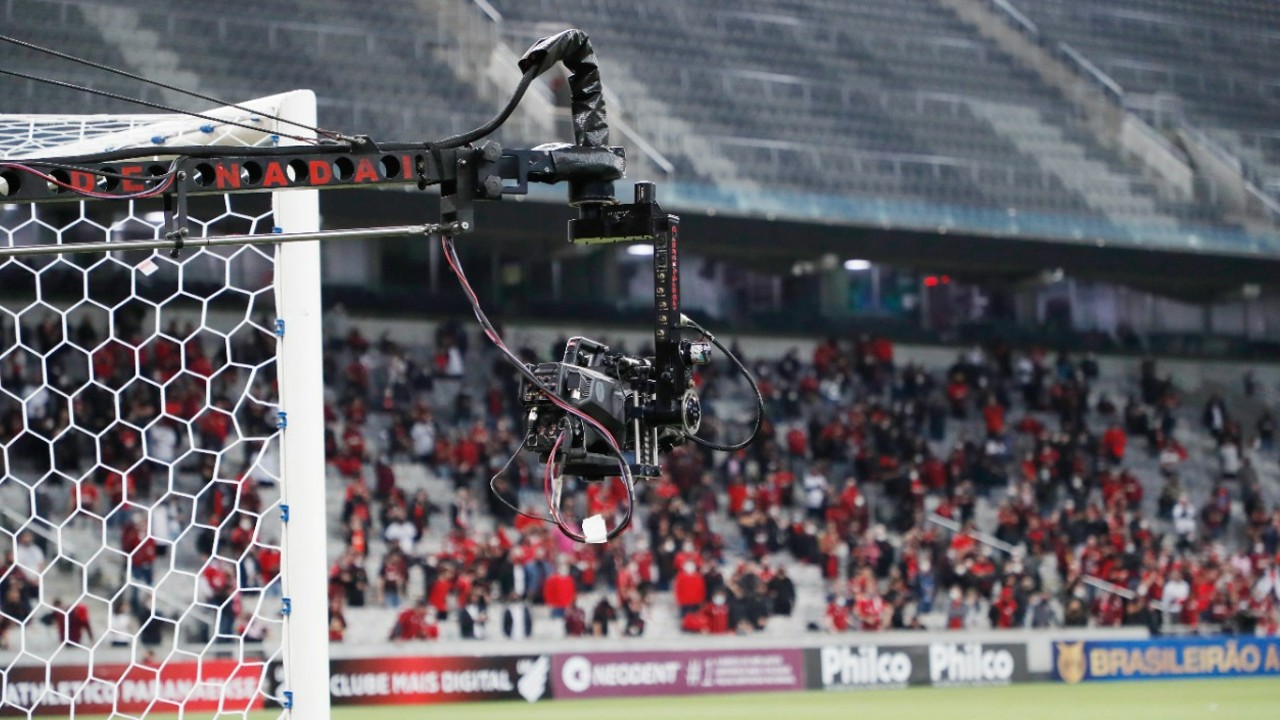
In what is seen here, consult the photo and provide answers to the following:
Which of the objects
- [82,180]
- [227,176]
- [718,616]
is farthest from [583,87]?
[718,616]

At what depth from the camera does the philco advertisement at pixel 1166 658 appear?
23469 mm

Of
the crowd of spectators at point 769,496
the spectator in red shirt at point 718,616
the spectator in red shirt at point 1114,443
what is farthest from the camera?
the spectator in red shirt at point 1114,443

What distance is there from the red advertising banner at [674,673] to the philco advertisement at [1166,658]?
4.06 metres

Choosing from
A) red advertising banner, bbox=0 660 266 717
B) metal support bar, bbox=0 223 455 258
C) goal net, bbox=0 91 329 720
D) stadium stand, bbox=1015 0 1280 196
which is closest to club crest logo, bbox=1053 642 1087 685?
goal net, bbox=0 91 329 720

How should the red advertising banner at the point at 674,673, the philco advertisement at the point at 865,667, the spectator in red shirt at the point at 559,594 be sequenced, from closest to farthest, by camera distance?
the red advertising banner at the point at 674,673 < the philco advertisement at the point at 865,667 < the spectator in red shirt at the point at 559,594

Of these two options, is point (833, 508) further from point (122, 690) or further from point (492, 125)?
point (492, 125)

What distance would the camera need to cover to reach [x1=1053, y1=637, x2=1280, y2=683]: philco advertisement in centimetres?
2347

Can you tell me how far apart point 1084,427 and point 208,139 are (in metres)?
26.3

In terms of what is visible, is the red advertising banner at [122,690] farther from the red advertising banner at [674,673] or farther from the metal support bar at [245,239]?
the metal support bar at [245,239]

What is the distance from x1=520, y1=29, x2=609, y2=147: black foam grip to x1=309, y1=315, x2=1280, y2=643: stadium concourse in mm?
14702

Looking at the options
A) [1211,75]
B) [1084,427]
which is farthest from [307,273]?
[1211,75]

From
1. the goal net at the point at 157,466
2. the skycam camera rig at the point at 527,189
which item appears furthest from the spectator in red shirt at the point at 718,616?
the skycam camera rig at the point at 527,189

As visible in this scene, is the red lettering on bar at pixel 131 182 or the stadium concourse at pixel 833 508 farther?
the stadium concourse at pixel 833 508

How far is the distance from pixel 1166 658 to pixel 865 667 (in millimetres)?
4790
